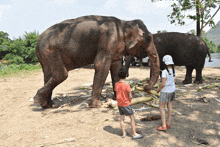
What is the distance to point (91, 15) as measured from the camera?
16.1 feet

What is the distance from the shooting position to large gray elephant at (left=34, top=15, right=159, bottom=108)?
440 cm

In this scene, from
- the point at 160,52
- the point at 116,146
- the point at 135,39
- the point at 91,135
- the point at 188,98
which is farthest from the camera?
the point at 160,52

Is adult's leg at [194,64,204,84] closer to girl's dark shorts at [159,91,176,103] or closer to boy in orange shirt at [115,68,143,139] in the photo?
girl's dark shorts at [159,91,176,103]

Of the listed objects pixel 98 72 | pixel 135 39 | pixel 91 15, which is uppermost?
pixel 91 15

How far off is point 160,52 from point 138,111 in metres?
3.27

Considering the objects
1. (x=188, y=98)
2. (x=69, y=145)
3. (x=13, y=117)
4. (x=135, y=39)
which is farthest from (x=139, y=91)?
(x=13, y=117)

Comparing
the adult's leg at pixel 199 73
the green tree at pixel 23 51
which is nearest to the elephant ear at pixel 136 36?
the adult's leg at pixel 199 73

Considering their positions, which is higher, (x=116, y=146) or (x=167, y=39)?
(x=167, y=39)

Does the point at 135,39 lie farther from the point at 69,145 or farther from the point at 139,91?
the point at 69,145

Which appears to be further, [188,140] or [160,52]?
[160,52]

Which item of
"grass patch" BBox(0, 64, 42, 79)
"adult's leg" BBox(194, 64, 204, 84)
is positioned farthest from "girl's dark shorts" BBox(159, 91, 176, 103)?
"grass patch" BBox(0, 64, 42, 79)

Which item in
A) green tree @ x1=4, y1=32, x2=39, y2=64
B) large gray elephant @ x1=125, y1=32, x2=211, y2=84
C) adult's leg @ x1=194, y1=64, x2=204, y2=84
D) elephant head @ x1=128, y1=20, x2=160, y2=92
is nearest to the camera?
elephant head @ x1=128, y1=20, x2=160, y2=92

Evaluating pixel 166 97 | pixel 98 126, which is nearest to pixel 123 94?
pixel 166 97

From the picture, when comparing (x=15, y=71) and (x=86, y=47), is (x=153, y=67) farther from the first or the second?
(x=15, y=71)
